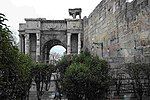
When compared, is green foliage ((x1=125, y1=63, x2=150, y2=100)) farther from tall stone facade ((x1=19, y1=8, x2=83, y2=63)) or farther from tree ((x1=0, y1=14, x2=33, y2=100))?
tall stone facade ((x1=19, y1=8, x2=83, y2=63))

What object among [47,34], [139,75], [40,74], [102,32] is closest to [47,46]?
[47,34]

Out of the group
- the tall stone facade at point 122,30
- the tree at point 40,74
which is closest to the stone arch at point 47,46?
the tall stone facade at point 122,30

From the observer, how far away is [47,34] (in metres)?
44.7

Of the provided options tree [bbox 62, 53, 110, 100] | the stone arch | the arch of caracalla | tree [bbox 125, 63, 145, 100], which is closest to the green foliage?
tree [bbox 125, 63, 145, 100]

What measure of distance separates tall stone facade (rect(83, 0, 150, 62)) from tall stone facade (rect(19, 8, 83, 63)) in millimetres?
7069

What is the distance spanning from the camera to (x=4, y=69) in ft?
25.3

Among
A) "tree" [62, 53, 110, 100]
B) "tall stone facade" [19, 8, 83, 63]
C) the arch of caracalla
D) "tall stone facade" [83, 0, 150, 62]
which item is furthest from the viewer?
"tall stone facade" [19, 8, 83, 63]

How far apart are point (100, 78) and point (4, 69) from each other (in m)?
8.20

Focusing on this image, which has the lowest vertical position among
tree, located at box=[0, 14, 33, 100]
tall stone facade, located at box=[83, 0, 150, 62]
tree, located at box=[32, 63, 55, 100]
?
tree, located at box=[32, 63, 55, 100]

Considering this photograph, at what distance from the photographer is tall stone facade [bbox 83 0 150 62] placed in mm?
20469

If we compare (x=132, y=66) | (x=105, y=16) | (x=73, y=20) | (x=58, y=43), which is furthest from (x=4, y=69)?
(x=58, y=43)

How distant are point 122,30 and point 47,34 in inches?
816

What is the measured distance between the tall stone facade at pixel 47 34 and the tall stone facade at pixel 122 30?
707 centimetres

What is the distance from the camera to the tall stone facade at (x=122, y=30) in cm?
2047
